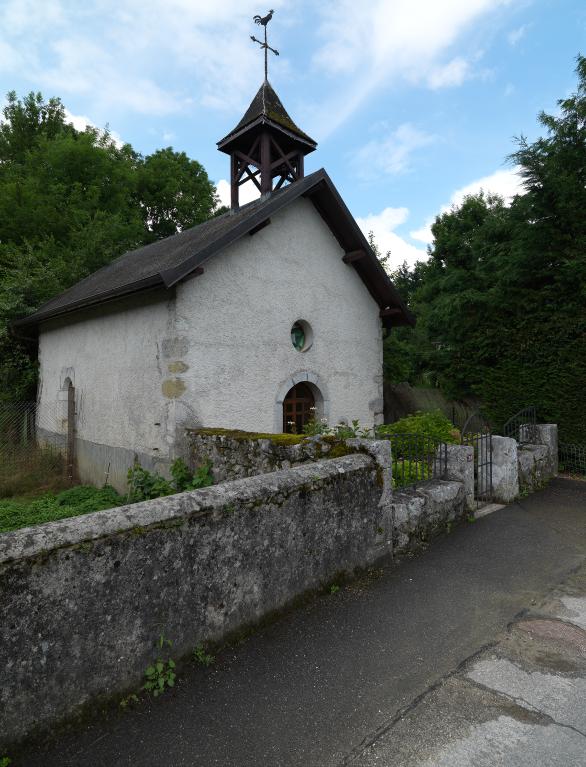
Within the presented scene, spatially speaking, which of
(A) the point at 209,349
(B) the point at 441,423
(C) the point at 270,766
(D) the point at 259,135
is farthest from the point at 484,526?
(D) the point at 259,135

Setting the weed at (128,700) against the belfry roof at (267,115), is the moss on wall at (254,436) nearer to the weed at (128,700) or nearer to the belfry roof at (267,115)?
the weed at (128,700)

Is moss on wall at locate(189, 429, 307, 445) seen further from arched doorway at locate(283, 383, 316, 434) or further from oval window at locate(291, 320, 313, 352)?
oval window at locate(291, 320, 313, 352)

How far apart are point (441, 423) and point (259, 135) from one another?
740cm

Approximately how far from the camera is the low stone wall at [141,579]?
2223 mm

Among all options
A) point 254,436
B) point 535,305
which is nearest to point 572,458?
point 535,305

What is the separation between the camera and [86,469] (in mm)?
9148

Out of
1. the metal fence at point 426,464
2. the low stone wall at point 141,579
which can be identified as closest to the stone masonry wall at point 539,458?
the metal fence at point 426,464

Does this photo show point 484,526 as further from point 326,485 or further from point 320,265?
point 320,265

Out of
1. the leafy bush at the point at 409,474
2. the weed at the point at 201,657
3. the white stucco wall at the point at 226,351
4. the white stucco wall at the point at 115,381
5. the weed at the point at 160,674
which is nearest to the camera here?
the weed at the point at 160,674

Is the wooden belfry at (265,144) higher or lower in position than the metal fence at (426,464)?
higher

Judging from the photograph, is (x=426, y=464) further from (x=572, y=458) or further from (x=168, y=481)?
(x=572, y=458)

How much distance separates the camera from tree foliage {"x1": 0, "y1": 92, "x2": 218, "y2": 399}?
12.6m

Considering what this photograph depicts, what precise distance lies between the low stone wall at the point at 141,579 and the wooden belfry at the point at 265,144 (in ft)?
27.1

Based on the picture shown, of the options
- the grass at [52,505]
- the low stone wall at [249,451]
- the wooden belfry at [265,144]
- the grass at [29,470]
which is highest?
the wooden belfry at [265,144]
